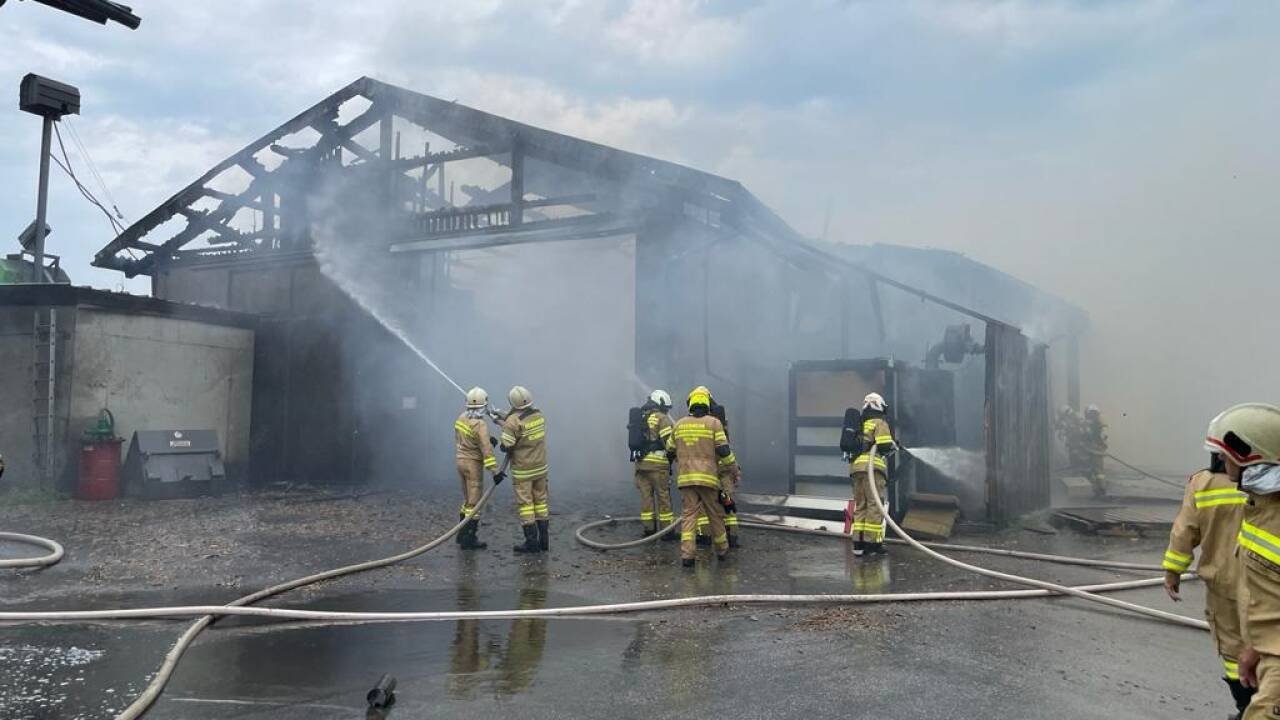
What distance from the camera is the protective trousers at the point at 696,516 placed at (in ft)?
24.2

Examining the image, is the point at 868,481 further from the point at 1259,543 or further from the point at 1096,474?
the point at 1096,474

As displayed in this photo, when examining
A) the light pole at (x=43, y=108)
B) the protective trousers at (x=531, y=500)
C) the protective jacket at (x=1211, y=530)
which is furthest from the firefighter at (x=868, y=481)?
the light pole at (x=43, y=108)

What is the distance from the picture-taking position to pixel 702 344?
12.8 metres

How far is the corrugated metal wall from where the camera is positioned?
954cm

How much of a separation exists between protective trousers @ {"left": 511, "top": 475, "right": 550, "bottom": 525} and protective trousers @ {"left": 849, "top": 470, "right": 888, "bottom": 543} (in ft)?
10.7

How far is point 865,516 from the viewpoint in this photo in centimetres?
804

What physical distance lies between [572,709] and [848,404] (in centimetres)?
707

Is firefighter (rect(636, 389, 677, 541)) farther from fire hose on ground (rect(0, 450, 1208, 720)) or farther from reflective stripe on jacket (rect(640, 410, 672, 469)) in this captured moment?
fire hose on ground (rect(0, 450, 1208, 720))

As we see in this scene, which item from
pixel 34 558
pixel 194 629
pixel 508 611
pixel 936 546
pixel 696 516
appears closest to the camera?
pixel 194 629

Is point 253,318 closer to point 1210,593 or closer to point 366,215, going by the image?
point 366,215

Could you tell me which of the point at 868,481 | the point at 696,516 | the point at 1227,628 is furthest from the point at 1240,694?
the point at 696,516

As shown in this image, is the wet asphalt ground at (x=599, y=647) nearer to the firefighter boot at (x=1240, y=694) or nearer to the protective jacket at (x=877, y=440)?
the firefighter boot at (x=1240, y=694)

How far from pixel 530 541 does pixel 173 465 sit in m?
7.42

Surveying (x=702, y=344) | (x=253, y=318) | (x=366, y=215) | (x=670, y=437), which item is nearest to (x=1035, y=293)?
(x=702, y=344)
